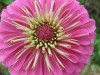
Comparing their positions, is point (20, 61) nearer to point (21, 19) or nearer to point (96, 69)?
point (21, 19)

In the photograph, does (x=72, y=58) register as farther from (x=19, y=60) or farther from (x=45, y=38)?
(x=19, y=60)

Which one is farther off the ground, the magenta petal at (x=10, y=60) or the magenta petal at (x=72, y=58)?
the magenta petal at (x=10, y=60)

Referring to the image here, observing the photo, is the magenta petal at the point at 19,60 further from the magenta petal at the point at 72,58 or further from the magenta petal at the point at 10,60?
the magenta petal at the point at 72,58

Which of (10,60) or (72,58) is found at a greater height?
(10,60)

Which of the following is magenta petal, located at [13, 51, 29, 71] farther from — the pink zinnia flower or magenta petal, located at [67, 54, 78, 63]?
magenta petal, located at [67, 54, 78, 63]

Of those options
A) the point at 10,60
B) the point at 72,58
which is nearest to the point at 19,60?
the point at 10,60

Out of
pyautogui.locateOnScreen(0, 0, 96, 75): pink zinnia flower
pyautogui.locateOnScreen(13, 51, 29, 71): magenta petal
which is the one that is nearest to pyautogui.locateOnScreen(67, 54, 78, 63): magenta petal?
pyautogui.locateOnScreen(0, 0, 96, 75): pink zinnia flower

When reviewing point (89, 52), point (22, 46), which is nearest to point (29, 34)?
point (22, 46)

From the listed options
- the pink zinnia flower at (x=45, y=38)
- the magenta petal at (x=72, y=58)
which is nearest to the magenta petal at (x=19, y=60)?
the pink zinnia flower at (x=45, y=38)

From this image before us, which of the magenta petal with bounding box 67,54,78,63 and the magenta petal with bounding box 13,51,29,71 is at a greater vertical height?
the magenta petal with bounding box 13,51,29,71
